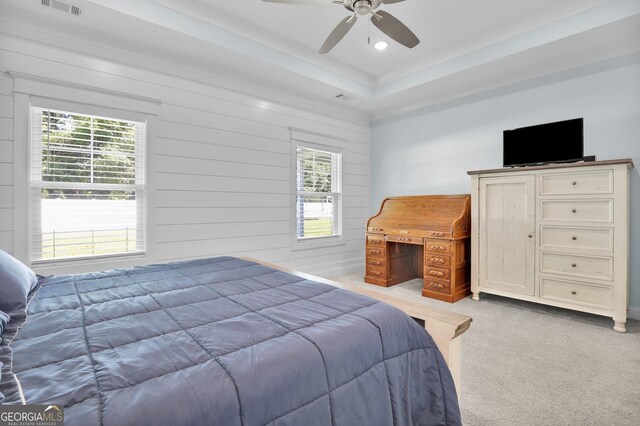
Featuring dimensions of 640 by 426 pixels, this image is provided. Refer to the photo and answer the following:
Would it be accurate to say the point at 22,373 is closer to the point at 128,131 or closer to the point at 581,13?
the point at 128,131

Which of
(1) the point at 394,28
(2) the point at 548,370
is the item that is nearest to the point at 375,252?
(2) the point at 548,370

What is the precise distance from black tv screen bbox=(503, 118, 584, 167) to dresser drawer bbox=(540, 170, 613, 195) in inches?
11.7

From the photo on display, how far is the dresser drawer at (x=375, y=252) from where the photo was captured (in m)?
4.34

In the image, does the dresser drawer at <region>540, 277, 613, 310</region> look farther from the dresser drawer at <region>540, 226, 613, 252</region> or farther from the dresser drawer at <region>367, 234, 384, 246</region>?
the dresser drawer at <region>367, 234, 384, 246</region>

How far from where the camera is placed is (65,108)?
8.95ft

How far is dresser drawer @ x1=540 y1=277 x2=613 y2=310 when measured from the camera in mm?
2855

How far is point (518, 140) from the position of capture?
11.9 ft

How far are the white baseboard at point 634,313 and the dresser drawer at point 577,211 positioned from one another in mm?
1050

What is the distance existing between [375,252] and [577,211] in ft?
7.42

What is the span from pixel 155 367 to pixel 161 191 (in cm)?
271

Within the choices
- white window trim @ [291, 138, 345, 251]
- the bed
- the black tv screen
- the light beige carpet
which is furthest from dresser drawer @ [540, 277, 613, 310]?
white window trim @ [291, 138, 345, 251]

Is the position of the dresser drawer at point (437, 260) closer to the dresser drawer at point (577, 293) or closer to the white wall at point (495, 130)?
the dresser drawer at point (577, 293)

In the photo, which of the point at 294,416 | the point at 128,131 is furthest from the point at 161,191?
the point at 294,416

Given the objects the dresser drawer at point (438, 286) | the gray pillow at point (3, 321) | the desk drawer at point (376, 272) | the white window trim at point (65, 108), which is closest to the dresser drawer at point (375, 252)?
the desk drawer at point (376, 272)
